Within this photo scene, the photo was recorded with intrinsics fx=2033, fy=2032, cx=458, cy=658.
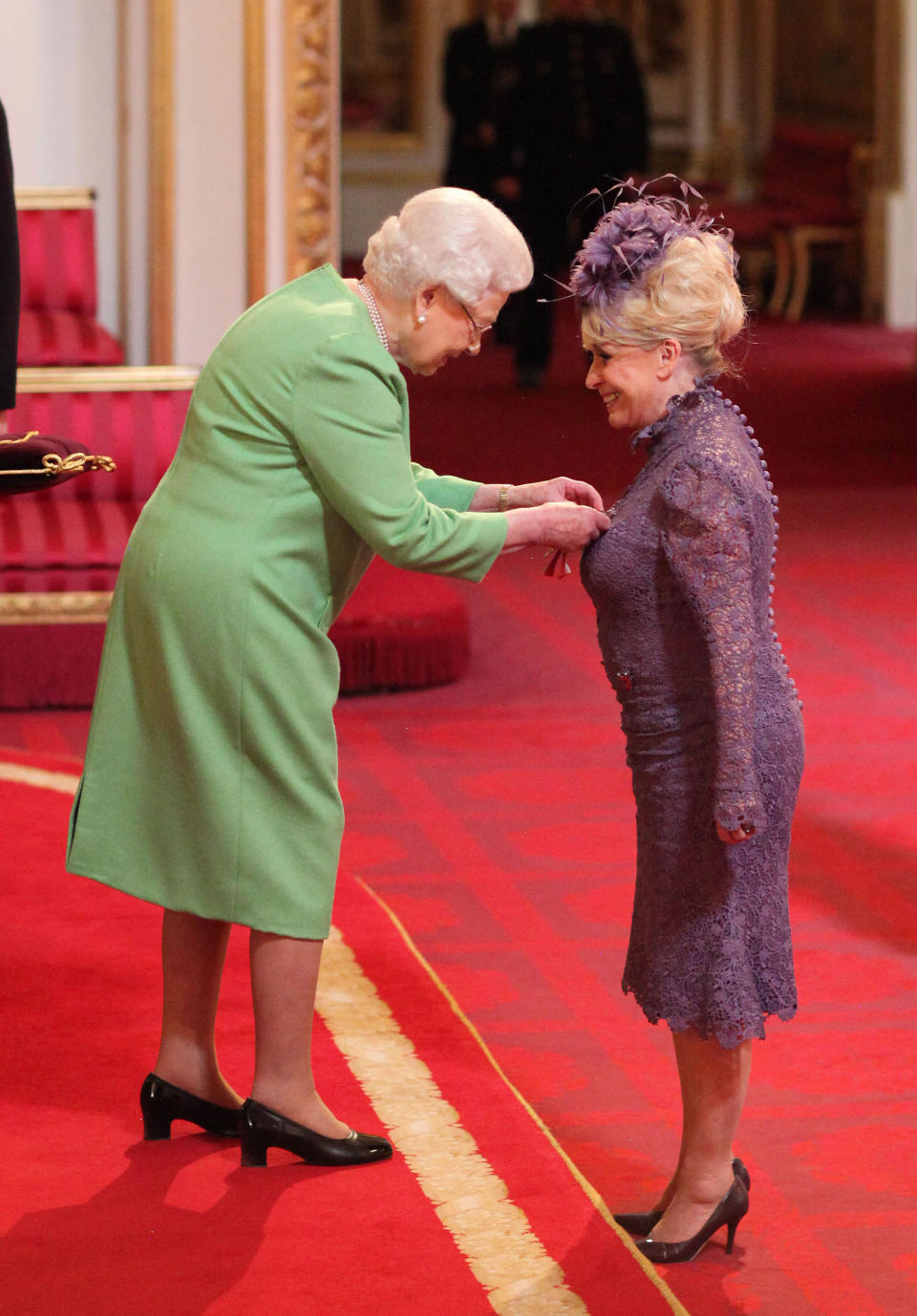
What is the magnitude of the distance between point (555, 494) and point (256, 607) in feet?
1.65

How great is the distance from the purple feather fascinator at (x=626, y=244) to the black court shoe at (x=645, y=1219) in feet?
3.91

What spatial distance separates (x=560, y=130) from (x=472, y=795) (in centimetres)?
689

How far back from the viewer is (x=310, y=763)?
2.84m

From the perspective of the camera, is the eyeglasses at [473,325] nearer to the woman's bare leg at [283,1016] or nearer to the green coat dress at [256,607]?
the green coat dress at [256,607]

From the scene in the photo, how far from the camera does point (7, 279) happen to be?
3875 mm

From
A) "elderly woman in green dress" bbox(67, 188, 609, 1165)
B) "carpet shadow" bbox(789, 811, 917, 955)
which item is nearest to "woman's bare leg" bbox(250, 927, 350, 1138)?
"elderly woman in green dress" bbox(67, 188, 609, 1165)

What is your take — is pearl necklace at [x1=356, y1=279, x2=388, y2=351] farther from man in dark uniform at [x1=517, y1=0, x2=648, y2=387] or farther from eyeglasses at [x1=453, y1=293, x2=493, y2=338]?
man in dark uniform at [x1=517, y1=0, x2=648, y2=387]

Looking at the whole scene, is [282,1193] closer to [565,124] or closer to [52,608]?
[52,608]

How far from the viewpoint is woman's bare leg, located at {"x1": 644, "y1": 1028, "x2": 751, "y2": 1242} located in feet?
8.93

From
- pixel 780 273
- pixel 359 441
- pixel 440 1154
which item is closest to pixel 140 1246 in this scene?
pixel 440 1154

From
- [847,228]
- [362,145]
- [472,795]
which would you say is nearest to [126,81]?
[472,795]

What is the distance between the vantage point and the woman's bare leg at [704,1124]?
2723 mm

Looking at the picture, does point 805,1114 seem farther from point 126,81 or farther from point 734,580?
point 126,81

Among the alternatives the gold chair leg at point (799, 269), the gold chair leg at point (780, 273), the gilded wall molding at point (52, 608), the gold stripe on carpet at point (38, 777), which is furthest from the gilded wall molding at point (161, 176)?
the gold chair leg at point (780, 273)
